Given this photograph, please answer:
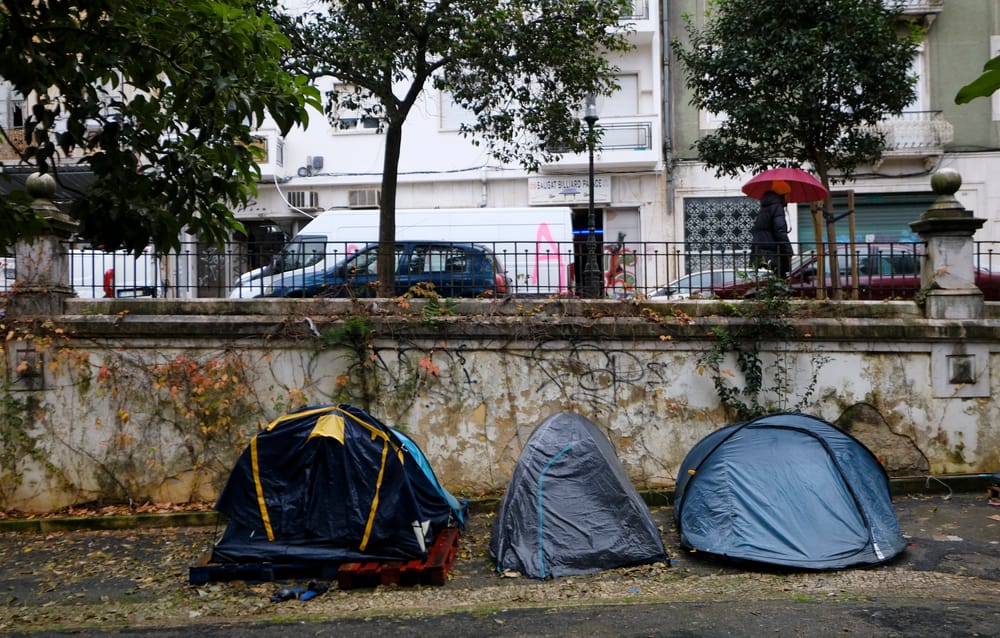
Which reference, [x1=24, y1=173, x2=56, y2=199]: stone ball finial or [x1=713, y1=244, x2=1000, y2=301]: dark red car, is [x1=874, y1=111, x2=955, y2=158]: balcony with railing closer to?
[x1=713, y1=244, x2=1000, y2=301]: dark red car

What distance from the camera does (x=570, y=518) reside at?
23.1ft

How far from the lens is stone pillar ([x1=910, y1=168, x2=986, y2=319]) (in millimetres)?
9070

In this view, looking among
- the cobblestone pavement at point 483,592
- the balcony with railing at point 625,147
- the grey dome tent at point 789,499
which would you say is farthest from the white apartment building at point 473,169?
the cobblestone pavement at point 483,592

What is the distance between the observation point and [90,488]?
8992 millimetres

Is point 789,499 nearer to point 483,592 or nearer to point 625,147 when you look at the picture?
point 483,592

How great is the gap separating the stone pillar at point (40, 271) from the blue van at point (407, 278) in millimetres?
2273

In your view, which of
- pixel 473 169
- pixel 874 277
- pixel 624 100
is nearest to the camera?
pixel 874 277

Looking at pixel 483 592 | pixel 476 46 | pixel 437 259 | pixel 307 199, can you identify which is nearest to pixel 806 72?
pixel 476 46

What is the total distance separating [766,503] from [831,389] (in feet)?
8.56

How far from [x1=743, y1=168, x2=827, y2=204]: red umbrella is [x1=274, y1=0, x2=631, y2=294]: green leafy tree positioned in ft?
9.25

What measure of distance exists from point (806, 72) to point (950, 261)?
5264mm

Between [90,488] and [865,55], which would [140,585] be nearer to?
[90,488]

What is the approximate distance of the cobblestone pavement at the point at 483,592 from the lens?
20.1ft

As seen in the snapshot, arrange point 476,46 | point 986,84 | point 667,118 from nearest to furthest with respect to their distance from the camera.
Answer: point 986,84, point 476,46, point 667,118
